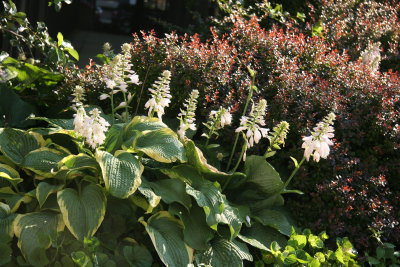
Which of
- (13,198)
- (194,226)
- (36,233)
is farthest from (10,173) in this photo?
(194,226)

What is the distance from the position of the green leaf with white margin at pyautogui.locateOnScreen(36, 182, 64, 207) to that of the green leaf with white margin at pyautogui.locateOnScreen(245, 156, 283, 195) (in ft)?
3.88

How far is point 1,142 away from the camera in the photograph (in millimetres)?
3146

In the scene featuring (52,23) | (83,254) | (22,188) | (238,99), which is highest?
(238,99)

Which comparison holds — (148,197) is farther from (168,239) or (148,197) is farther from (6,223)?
(6,223)

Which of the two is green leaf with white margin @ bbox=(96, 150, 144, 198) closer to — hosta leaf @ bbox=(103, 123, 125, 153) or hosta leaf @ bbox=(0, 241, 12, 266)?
hosta leaf @ bbox=(103, 123, 125, 153)

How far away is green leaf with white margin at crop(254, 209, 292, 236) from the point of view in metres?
3.35

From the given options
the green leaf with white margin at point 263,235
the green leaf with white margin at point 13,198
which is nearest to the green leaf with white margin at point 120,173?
the green leaf with white margin at point 13,198

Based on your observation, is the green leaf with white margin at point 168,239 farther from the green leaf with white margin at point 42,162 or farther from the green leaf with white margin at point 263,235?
the green leaf with white margin at point 42,162

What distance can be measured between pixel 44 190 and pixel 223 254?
3.41 feet

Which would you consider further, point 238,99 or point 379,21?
point 379,21

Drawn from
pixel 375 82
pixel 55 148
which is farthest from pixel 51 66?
pixel 375 82

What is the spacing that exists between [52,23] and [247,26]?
19.4 feet

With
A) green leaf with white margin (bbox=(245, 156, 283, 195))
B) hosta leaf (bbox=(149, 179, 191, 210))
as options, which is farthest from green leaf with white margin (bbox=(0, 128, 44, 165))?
green leaf with white margin (bbox=(245, 156, 283, 195))

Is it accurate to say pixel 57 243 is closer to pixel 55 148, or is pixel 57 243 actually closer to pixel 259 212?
pixel 55 148
